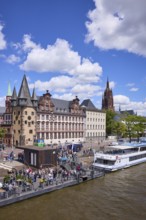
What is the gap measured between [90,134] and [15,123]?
117ft

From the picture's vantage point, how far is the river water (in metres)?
26.0

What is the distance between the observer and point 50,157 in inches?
1687

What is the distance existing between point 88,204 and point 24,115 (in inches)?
1957

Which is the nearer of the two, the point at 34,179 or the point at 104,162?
the point at 34,179

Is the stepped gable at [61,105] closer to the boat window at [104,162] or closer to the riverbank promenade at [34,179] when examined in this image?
the boat window at [104,162]

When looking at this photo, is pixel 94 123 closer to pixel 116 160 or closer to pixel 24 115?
pixel 24 115

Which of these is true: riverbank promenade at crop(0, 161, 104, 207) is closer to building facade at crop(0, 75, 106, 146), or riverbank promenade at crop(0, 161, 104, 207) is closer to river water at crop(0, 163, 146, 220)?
river water at crop(0, 163, 146, 220)

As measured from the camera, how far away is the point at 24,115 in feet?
246

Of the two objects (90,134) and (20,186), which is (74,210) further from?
(90,134)

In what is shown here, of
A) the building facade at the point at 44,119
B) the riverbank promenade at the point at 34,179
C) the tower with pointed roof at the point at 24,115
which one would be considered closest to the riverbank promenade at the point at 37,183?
the riverbank promenade at the point at 34,179

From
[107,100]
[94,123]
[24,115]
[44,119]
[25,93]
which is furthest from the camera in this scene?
[107,100]

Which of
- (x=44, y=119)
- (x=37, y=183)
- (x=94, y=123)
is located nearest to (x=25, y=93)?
(x=44, y=119)

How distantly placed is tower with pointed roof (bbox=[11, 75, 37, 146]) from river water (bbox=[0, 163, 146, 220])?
4028cm

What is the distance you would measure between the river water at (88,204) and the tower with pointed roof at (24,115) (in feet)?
132
